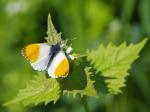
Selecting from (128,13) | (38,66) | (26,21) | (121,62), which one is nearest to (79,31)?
(128,13)

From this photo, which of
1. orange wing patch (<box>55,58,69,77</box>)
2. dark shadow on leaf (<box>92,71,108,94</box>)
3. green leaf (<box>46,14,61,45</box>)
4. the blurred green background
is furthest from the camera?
the blurred green background

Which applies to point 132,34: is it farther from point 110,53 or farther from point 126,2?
point 110,53

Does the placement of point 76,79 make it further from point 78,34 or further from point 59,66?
point 78,34

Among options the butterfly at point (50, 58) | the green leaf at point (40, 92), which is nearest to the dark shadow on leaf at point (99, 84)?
the green leaf at point (40, 92)

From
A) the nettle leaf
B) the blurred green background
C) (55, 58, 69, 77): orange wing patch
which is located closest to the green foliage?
the nettle leaf

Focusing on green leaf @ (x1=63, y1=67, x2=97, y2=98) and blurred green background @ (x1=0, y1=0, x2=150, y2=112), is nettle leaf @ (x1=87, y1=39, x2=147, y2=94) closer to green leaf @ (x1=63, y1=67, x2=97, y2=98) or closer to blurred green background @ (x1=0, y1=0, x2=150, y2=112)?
green leaf @ (x1=63, y1=67, x2=97, y2=98)

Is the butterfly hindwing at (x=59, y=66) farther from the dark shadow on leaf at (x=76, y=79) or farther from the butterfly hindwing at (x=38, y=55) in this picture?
the dark shadow on leaf at (x=76, y=79)
